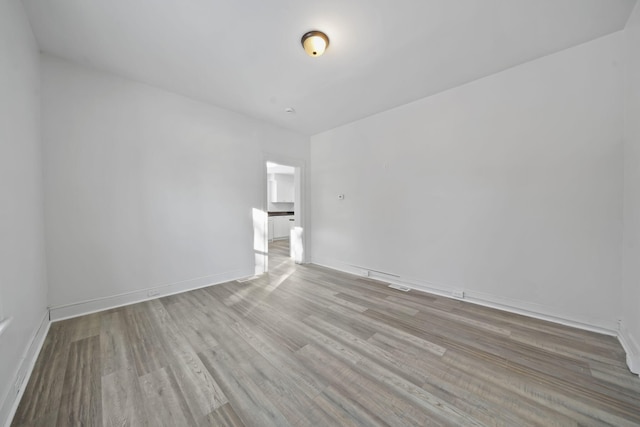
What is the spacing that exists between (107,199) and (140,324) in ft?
4.96

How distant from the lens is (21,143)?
173 cm

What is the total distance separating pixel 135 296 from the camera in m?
2.75

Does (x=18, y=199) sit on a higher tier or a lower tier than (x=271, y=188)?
lower

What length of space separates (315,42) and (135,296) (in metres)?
3.56

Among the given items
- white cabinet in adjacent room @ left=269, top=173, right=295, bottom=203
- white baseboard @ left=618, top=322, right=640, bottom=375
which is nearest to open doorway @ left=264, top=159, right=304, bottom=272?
white cabinet in adjacent room @ left=269, top=173, right=295, bottom=203

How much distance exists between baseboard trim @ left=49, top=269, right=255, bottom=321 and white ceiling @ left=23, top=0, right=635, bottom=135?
267 cm

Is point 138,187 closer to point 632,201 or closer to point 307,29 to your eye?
point 307,29

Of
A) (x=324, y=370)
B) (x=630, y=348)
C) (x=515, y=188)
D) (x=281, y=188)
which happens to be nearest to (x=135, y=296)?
(x=324, y=370)

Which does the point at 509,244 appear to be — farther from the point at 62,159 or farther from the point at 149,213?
the point at 62,159

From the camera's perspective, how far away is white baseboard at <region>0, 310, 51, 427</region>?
122cm

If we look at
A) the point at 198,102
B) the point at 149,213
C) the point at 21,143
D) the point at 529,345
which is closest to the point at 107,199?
the point at 149,213

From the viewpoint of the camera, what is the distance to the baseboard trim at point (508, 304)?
6.86 feet

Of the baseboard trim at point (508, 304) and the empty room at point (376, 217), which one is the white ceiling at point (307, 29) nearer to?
the empty room at point (376, 217)

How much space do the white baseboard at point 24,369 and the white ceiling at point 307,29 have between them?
8.75 ft
